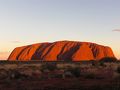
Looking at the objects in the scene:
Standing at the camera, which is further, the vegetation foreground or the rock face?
the rock face

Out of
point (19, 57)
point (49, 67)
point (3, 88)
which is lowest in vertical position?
point (19, 57)

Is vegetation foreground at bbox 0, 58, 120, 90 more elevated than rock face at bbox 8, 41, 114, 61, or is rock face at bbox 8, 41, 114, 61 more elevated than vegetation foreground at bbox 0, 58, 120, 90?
vegetation foreground at bbox 0, 58, 120, 90

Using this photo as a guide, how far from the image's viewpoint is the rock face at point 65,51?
155 meters

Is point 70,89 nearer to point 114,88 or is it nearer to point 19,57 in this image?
point 114,88

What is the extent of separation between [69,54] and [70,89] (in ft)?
451

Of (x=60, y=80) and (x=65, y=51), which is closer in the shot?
(x=60, y=80)

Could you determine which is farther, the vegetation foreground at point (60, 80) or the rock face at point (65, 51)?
the rock face at point (65, 51)

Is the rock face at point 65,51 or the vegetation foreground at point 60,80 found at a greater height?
the vegetation foreground at point 60,80

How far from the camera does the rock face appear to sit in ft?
510

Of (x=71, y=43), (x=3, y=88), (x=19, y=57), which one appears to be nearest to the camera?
(x=3, y=88)

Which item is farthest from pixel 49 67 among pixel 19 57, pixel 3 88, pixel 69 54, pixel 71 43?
pixel 19 57

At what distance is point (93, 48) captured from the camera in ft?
548

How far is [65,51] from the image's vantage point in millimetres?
160750

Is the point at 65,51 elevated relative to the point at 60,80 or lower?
lower
